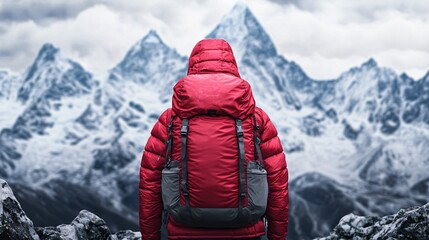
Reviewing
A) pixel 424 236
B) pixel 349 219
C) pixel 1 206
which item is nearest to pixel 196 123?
pixel 1 206

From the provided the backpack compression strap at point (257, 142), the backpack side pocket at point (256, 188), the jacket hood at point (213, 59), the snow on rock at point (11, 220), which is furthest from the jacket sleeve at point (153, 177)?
the snow on rock at point (11, 220)

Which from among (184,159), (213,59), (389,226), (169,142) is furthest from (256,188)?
(389,226)

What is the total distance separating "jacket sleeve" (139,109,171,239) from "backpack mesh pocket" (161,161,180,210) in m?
0.56

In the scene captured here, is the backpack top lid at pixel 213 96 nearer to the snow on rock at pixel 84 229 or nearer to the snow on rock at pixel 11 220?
the snow on rock at pixel 11 220

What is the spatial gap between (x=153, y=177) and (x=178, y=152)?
103 centimetres

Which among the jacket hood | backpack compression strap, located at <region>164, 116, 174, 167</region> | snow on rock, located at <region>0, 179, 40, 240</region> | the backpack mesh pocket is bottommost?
snow on rock, located at <region>0, 179, 40, 240</region>

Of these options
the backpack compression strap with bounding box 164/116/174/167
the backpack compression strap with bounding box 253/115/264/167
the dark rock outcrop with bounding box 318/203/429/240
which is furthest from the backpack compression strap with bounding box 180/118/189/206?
the dark rock outcrop with bounding box 318/203/429/240

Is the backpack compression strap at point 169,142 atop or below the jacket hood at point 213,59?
below

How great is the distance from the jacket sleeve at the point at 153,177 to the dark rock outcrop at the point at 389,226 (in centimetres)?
668

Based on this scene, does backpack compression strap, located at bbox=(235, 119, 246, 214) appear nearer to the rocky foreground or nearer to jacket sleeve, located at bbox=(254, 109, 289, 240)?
jacket sleeve, located at bbox=(254, 109, 289, 240)

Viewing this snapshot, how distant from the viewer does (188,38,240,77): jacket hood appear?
1088 cm

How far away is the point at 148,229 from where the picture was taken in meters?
11.3

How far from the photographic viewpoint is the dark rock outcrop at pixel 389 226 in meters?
14.0

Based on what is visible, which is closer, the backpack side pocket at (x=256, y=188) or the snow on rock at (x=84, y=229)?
the backpack side pocket at (x=256, y=188)
